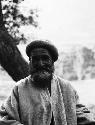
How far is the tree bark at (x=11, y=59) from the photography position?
9156 mm

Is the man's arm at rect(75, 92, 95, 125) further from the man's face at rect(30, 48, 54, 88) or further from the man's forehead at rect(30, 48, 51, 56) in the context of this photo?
the man's forehead at rect(30, 48, 51, 56)

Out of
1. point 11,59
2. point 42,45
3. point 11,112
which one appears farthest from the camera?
point 11,59

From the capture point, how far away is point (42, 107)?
485cm

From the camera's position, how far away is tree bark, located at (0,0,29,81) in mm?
9156

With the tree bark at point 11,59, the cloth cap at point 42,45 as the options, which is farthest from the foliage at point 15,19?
the cloth cap at point 42,45

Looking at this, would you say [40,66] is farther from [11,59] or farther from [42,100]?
[11,59]

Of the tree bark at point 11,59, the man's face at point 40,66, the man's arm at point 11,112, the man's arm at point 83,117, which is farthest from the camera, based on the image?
the tree bark at point 11,59

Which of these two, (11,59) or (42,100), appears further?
(11,59)

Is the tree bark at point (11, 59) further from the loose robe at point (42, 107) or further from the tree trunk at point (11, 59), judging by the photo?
the loose robe at point (42, 107)

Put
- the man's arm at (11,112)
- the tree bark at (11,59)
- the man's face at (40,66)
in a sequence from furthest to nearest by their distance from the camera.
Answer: the tree bark at (11,59), the man's face at (40,66), the man's arm at (11,112)

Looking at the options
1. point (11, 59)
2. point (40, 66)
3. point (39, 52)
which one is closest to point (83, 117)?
point (40, 66)

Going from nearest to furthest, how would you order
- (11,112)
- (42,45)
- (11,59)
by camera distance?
(11,112) → (42,45) → (11,59)

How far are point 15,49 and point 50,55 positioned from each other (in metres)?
4.40

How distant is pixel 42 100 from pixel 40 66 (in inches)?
16.8
